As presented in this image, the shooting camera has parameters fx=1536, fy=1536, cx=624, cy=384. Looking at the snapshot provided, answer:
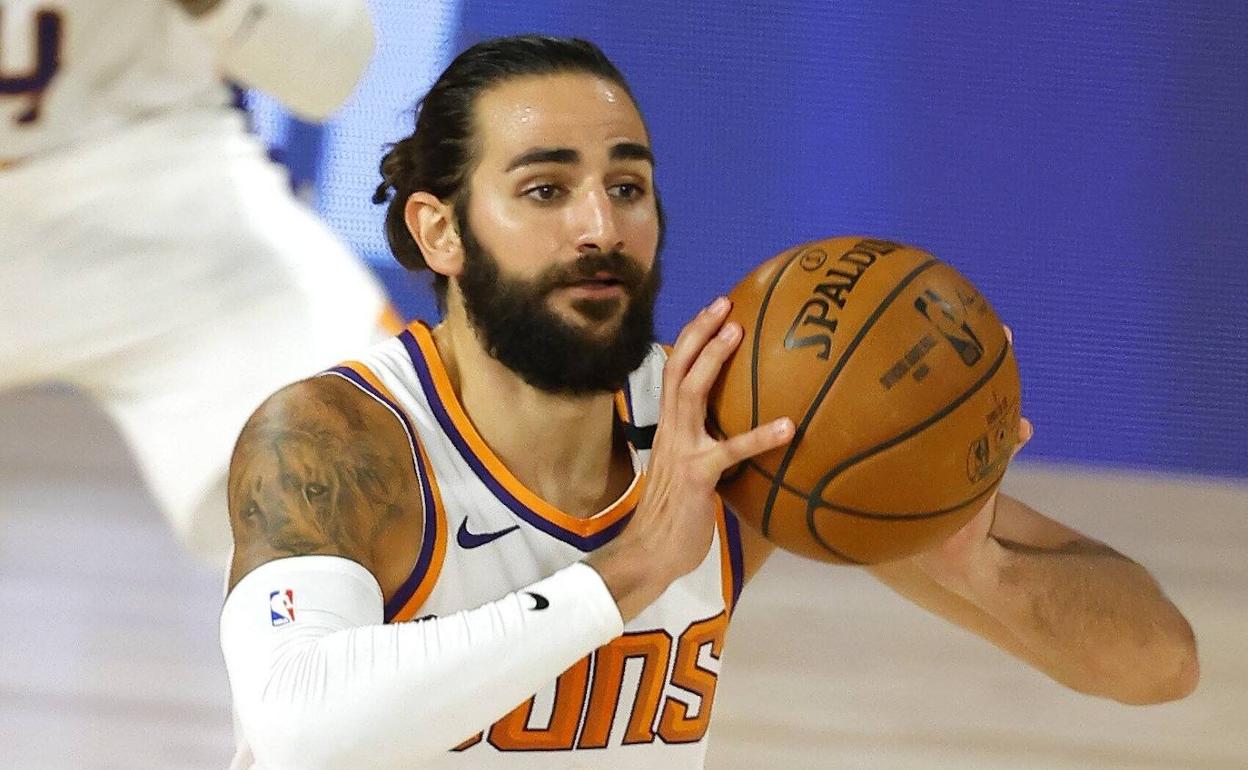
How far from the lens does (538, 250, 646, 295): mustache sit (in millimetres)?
1550

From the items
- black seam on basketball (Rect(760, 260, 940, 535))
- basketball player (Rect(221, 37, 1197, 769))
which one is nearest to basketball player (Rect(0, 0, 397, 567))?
basketball player (Rect(221, 37, 1197, 769))

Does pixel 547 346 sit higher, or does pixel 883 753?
pixel 547 346

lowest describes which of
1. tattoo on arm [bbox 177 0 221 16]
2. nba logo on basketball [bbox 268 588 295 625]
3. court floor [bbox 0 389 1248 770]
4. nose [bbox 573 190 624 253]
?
court floor [bbox 0 389 1248 770]

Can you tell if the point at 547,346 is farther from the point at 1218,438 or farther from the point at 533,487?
the point at 1218,438

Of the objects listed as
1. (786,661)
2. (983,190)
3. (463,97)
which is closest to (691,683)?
(463,97)

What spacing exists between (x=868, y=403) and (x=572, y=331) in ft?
1.05

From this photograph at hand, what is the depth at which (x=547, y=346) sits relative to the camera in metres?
1.56

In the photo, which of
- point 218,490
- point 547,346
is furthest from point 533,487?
point 218,490

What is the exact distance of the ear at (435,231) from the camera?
1.72 m

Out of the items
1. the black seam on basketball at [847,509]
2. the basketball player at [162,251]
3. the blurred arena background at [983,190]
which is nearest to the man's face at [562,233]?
the black seam on basketball at [847,509]

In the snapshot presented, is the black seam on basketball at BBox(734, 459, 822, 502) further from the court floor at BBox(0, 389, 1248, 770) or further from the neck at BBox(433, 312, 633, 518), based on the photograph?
the court floor at BBox(0, 389, 1248, 770)

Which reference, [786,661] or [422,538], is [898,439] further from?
[786,661]

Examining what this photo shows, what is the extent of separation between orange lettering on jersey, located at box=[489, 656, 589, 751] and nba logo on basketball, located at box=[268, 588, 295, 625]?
31 cm

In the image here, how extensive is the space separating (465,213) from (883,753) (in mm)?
1207
